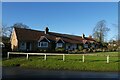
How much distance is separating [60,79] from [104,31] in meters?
71.6

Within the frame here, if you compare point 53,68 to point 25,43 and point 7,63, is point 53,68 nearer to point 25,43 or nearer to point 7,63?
point 7,63

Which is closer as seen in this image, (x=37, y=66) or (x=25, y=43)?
(x=37, y=66)

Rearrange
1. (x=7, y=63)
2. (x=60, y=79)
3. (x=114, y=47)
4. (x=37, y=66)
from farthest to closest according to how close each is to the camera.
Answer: (x=114, y=47)
(x=7, y=63)
(x=37, y=66)
(x=60, y=79)

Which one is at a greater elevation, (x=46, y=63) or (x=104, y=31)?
(x=104, y=31)

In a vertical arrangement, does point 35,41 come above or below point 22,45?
above

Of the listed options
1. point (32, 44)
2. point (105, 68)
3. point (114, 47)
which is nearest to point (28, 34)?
point (32, 44)

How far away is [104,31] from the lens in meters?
87.7

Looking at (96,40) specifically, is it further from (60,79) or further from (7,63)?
(60,79)

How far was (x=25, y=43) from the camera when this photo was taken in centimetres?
5509

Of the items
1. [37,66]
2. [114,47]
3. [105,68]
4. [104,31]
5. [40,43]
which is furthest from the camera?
[104,31]

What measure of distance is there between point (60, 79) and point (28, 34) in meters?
41.2

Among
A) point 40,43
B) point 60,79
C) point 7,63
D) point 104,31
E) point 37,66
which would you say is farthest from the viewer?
point 104,31

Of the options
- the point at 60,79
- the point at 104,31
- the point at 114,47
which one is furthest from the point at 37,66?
the point at 104,31

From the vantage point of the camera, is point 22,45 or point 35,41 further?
point 35,41
